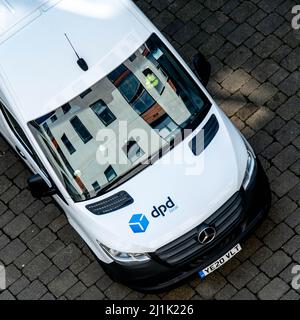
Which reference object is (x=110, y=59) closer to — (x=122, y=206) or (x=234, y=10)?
(x=122, y=206)

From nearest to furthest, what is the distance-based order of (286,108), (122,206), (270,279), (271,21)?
(122,206) → (270,279) → (286,108) → (271,21)

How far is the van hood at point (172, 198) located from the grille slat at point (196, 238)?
62 millimetres

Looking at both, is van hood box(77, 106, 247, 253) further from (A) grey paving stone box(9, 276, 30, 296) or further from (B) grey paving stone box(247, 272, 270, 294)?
(A) grey paving stone box(9, 276, 30, 296)

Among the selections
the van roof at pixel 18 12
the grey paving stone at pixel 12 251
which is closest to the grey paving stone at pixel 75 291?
the grey paving stone at pixel 12 251

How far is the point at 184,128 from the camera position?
870 cm

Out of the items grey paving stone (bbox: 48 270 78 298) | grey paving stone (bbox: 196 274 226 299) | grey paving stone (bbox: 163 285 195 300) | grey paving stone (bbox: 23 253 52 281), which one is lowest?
grey paving stone (bbox: 196 274 226 299)

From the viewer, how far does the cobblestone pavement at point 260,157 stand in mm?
9133

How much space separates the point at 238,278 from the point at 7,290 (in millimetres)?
2671

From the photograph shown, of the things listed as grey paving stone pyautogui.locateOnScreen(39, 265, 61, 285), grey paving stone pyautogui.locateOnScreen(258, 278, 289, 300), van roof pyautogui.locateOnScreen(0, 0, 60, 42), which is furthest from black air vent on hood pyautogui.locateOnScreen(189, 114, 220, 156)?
grey paving stone pyautogui.locateOnScreen(39, 265, 61, 285)

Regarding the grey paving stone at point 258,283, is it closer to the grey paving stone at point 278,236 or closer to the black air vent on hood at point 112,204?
the grey paving stone at point 278,236

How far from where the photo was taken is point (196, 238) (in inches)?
330

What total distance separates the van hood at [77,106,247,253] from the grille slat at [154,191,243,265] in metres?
0.06

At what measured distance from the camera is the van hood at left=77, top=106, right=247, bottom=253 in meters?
8.31
